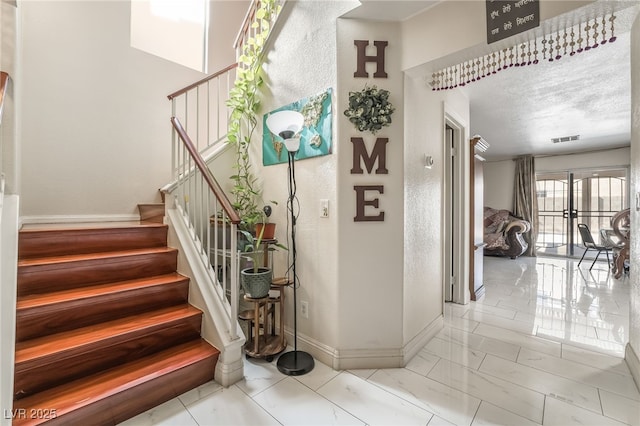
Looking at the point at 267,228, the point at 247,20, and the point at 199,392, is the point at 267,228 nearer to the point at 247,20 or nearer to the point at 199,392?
the point at 199,392

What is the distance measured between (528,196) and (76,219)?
345 inches

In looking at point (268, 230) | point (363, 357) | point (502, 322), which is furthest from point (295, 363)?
→ point (502, 322)

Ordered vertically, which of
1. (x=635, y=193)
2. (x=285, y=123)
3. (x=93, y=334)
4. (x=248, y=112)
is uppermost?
(x=248, y=112)

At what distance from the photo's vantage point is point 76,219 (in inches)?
117

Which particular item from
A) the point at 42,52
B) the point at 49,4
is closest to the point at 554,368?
the point at 42,52

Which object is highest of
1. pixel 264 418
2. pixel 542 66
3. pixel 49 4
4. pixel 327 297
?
pixel 49 4

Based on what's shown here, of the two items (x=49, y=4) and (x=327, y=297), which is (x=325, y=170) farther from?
A: (x=49, y=4)

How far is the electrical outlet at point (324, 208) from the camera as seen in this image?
216cm

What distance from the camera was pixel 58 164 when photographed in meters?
2.85

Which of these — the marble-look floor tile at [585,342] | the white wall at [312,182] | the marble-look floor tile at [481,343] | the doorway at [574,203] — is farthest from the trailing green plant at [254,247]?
the doorway at [574,203]

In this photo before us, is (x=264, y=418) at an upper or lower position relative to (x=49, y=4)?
lower

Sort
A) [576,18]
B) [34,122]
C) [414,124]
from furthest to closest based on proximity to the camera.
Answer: [34,122] < [414,124] < [576,18]

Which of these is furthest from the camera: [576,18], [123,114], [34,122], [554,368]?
[123,114]

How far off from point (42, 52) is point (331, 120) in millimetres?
2942
